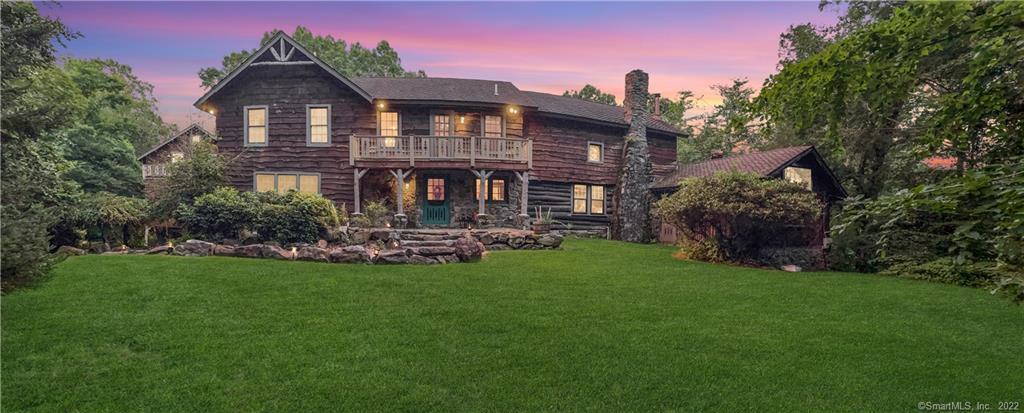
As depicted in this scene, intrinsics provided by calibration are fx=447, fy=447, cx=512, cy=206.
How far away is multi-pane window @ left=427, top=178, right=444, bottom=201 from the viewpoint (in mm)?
22281

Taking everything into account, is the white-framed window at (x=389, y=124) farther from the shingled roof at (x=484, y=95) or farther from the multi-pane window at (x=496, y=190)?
the multi-pane window at (x=496, y=190)

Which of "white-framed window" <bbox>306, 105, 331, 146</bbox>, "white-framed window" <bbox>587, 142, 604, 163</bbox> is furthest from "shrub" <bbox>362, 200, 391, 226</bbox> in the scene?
"white-framed window" <bbox>587, 142, 604, 163</bbox>

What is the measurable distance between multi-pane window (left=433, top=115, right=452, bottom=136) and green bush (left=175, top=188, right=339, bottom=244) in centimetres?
841

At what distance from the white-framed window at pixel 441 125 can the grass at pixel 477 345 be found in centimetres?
1286

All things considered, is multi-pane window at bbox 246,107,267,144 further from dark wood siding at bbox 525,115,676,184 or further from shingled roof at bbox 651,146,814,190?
shingled roof at bbox 651,146,814,190

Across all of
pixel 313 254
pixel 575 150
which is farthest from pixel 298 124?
pixel 575 150

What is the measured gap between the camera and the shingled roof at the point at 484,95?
21922 millimetres

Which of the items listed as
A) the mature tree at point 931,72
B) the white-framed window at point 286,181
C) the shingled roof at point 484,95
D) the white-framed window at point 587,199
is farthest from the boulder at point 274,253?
the white-framed window at point 587,199

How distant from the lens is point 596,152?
2533 centimetres

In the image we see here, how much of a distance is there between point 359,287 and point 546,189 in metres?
15.8

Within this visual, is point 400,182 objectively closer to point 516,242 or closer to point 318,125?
point 318,125

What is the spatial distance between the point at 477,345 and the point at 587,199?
19.5 meters

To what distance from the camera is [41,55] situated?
919 centimetres

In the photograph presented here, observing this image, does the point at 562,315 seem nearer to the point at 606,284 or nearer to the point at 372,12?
the point at 606,284
